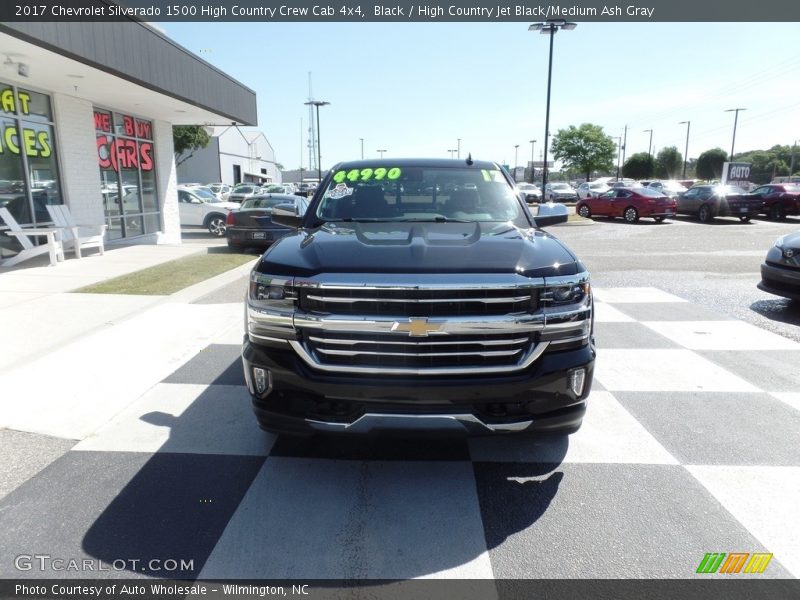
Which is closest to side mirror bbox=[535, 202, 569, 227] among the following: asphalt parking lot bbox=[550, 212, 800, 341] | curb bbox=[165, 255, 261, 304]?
asphalt parking lot bbox=[550, 212, 800, 341]

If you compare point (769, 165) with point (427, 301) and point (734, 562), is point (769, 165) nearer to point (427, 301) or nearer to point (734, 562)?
point (734, 562)

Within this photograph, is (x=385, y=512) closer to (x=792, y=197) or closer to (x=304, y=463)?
(x=304, y=463)

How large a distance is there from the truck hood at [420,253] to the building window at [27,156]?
33.0 ft

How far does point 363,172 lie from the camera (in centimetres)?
469

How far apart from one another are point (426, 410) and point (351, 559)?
779 millimetres

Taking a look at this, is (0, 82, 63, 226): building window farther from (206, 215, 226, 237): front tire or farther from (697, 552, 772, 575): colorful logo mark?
(697, 552, 772, 575): colorful logo mark

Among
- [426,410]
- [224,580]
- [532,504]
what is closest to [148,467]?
[224,580]

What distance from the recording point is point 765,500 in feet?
9.97

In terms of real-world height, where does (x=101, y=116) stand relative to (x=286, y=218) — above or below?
above

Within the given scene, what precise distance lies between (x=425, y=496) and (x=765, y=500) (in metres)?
1.89

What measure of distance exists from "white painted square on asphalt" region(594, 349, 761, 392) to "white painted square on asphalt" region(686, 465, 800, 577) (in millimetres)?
1339

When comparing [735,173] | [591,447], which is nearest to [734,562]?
[591,447]

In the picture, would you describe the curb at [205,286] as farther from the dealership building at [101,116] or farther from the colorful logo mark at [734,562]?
the colorful logo mark at [734,562]

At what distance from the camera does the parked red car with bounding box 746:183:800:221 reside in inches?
893
